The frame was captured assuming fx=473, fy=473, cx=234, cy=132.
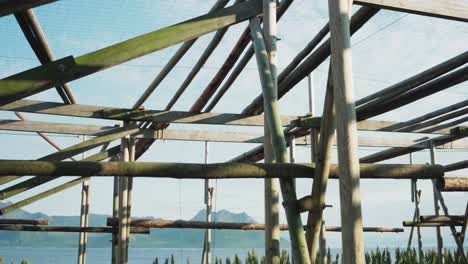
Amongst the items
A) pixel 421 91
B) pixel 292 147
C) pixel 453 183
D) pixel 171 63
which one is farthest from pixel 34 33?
pixel 292 147

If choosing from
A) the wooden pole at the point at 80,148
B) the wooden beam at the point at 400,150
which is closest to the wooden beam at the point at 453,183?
the wooden pole at the point at 80,148

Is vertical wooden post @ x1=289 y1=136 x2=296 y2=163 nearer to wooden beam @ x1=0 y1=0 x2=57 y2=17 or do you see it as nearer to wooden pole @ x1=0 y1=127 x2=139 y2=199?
wooden pole @ x1=0 y1=127 x2=139 y2=199

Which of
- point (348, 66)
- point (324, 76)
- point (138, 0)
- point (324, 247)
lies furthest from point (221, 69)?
point (348, 66)

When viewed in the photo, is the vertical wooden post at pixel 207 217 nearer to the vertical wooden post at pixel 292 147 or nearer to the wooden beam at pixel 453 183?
the vertical wooden post at pixel 292 147

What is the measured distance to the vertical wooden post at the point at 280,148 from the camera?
2.42 m

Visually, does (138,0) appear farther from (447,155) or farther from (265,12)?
(447,155)

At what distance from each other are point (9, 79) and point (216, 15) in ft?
6.14

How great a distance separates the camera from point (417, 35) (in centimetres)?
518

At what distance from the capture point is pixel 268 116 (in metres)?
3.09

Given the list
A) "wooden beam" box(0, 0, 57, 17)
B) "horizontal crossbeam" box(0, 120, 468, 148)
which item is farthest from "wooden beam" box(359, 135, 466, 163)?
"wooden beam" box(0, 0, 57, 17)

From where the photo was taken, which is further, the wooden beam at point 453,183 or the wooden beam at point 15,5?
the wooden beam at point 453,183

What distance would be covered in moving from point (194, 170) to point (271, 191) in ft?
3.94

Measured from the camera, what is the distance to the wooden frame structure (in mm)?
2361

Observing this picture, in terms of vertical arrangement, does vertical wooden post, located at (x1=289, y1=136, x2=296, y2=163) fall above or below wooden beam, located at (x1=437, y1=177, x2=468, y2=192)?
above
